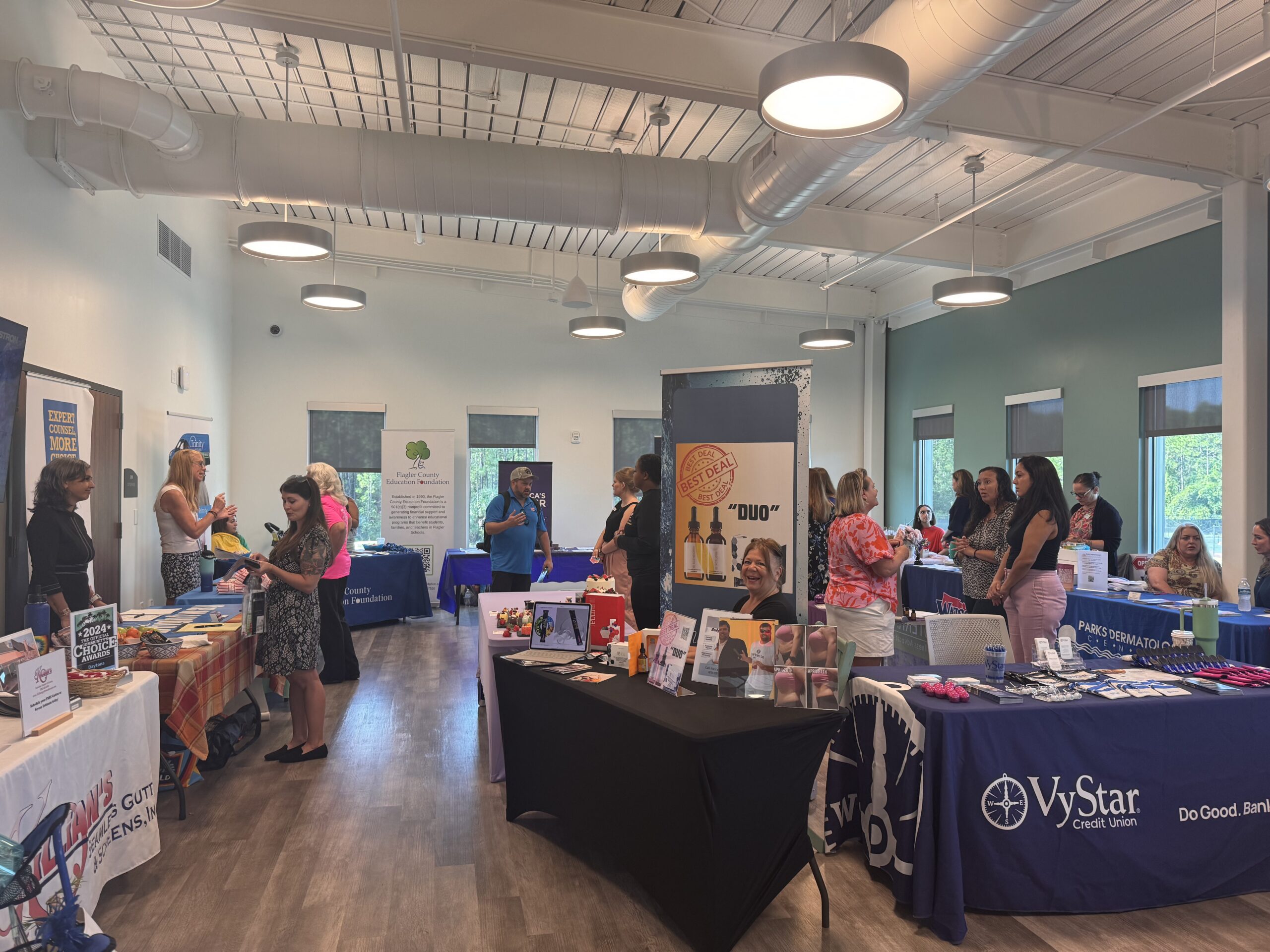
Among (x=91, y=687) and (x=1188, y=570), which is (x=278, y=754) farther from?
(x=1188, y=570)

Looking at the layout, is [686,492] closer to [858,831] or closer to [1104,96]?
[858,831]

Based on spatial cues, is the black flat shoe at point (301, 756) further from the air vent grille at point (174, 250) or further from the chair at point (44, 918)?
the air vent grille at point (174, 250)

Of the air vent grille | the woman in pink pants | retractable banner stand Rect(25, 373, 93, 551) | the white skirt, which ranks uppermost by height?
the air vent grille

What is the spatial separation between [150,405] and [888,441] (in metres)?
8.92

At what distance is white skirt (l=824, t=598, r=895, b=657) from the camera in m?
3.91

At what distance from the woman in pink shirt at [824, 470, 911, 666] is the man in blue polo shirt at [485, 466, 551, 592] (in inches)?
116

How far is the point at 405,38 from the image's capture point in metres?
4.15

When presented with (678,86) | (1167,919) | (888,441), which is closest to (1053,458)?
(888,441)

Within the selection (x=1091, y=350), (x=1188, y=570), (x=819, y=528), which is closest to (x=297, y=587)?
(x=819, y=528)

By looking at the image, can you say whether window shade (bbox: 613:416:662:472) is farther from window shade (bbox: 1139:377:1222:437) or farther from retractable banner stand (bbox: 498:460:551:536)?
window shade (bbox: 1139:377:1222:437)

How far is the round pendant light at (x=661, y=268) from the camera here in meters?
5.71

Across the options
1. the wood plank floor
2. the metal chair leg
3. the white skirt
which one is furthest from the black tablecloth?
the white skirt

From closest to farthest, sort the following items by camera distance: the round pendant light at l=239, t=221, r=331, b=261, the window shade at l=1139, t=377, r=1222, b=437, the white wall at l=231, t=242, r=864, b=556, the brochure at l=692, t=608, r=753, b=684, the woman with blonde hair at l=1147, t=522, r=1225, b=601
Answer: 1. the brochure at l=692, t=608, r=753, b=684
2. the round pendant light at l=239, t=221, r=331, b=261
3. the woman with blonde hair at l=1147, t=522, r=1225, b=601
4. the window shade at l=1139, t=377, r=1222, b=437
5. the white wall at l=231, t=242, r=864, b=556

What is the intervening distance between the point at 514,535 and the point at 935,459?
20.9 feet
